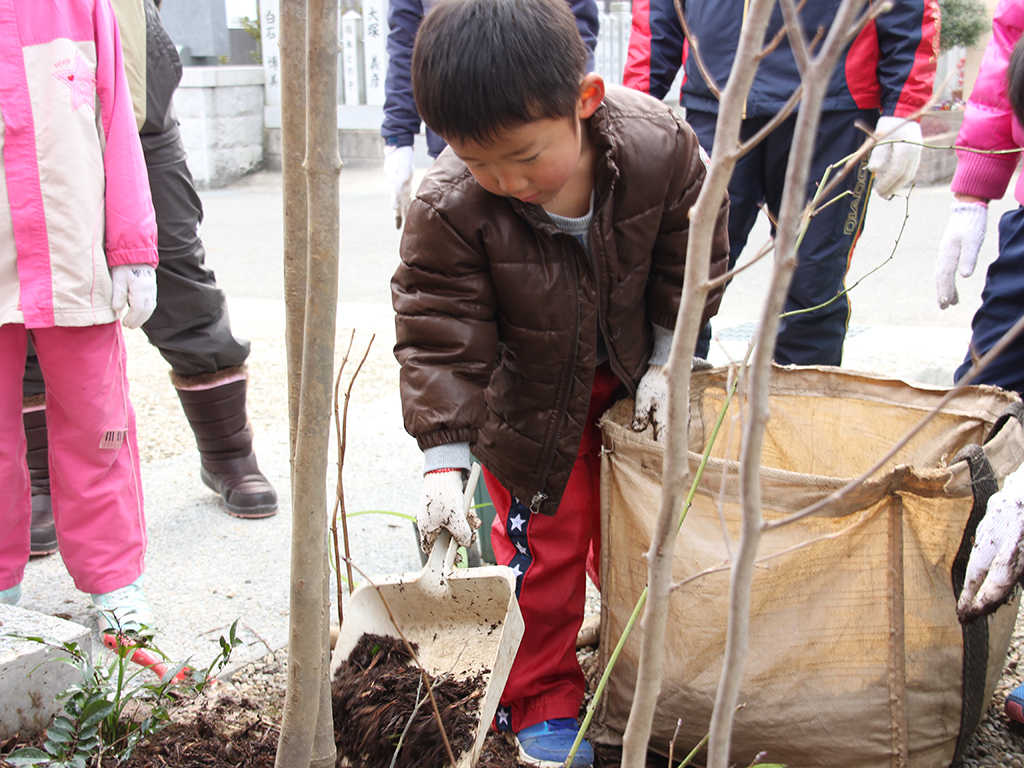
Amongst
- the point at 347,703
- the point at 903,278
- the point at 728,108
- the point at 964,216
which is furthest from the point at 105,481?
the point at 903,278

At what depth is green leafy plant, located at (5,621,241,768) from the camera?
141 centimetres

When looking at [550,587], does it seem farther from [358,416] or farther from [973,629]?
[358,416]

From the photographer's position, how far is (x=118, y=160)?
75.0 inches

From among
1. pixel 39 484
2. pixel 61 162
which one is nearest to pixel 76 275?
pixel 61 162

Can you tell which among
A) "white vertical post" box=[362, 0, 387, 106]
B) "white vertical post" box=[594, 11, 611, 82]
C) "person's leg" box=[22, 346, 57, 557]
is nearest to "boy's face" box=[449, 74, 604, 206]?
"person's leg" box=[22, 346, 57, 557]

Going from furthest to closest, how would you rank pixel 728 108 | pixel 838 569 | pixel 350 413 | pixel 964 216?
1. pixel 350 413
2. pixel 964 216
3. pixel 838 569
4. pixel 728 108

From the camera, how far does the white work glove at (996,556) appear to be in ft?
4.21

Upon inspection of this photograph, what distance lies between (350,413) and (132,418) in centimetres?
165

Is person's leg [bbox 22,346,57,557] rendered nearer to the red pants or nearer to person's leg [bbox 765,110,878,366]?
the red pants

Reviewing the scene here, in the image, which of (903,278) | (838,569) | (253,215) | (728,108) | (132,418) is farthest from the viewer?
(253,215)

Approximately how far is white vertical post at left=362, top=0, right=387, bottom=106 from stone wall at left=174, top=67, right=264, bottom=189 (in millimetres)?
1437

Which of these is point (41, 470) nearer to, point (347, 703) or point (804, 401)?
point (347, 703)

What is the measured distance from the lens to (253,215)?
9219mm

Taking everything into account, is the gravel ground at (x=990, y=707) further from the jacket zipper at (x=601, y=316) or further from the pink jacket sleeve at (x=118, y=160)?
the pink jacket sleeve at (x=118, y=160)
